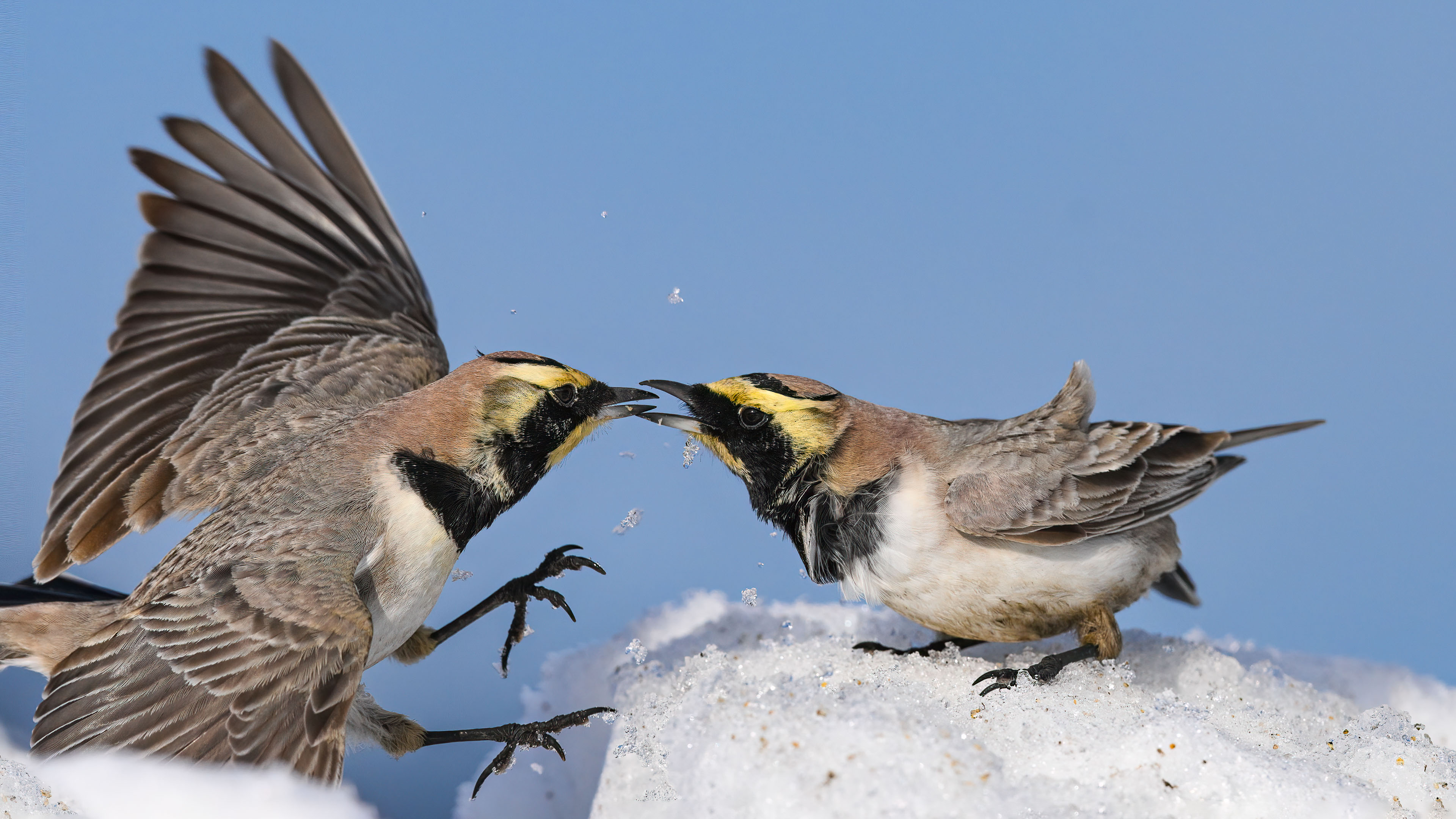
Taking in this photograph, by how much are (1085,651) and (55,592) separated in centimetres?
326

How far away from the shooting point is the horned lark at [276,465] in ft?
7.81

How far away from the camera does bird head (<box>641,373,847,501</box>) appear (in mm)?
2852

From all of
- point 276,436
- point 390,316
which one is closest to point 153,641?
point 276,436

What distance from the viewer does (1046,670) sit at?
2.91 metres

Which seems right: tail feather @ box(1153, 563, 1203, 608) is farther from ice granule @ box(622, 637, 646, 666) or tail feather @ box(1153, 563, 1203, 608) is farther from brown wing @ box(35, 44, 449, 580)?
brown wing @ box(35, 44, 449, 580)

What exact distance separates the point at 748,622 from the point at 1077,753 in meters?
1.79

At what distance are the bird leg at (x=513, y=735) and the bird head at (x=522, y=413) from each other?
2.60 ft

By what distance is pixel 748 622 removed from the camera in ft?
13.8

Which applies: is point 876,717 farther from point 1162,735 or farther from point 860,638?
point 860,638

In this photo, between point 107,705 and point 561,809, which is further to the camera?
point 561,809

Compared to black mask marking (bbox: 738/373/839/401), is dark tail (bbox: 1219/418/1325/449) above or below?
above

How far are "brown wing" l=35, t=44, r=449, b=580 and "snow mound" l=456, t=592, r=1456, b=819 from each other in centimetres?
152

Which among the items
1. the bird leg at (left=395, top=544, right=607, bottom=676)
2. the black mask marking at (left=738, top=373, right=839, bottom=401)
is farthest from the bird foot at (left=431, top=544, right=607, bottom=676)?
the black mask marking at (left=738, top=373, right=839, bottom=401)

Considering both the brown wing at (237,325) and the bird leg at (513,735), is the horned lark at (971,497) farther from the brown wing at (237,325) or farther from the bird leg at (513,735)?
the brown wing at (237,325)
